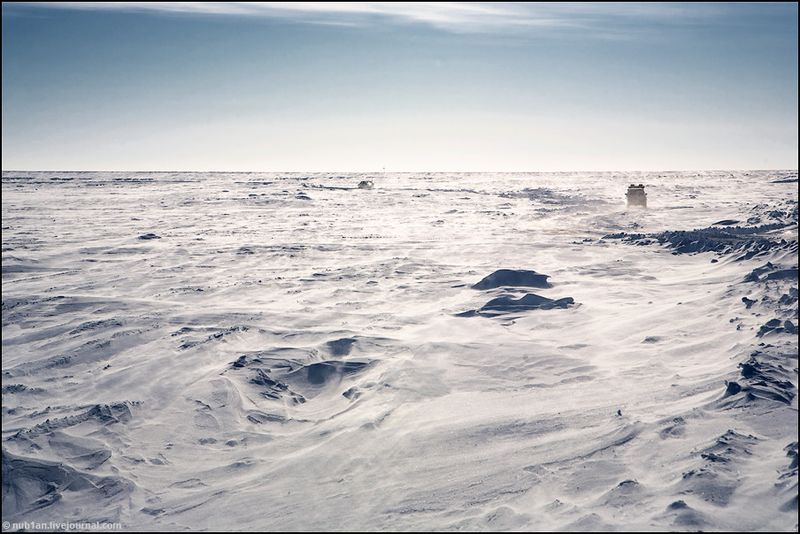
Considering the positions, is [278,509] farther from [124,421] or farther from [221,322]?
[221,322]

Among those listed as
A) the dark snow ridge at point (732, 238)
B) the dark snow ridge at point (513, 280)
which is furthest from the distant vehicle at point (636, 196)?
the dark snow ridge at point (513, 280)

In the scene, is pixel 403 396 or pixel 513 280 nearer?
pixel 403 396

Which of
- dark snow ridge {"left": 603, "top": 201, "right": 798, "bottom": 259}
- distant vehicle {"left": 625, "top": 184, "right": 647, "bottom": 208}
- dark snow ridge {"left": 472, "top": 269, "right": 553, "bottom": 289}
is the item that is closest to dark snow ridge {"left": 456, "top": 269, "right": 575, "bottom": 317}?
dark snow ridge {"left": 472, "top": 269, "right": 553, "bottom": 289}

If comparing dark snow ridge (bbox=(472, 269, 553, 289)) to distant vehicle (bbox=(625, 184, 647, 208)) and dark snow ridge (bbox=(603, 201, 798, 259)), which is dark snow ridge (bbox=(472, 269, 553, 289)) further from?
distant vehicle (bbox=(625, 184, 647, 208))

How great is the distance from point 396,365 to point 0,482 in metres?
4.24

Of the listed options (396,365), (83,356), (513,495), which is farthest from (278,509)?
(83,356)

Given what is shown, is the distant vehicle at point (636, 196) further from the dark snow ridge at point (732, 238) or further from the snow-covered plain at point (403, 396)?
the snow-covered plain at point (403, 396)

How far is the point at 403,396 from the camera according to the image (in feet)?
19.7

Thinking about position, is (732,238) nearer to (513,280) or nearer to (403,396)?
(513,280)

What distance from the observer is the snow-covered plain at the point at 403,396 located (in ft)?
13.6

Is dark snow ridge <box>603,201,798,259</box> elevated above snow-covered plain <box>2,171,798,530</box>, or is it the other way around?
dark snow ridge <box>603,201,798,259</box>

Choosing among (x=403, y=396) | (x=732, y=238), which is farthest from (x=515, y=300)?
(x=732, y=238)

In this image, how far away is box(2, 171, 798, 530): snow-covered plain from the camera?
13.6 feet

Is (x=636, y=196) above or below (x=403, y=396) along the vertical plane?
above
